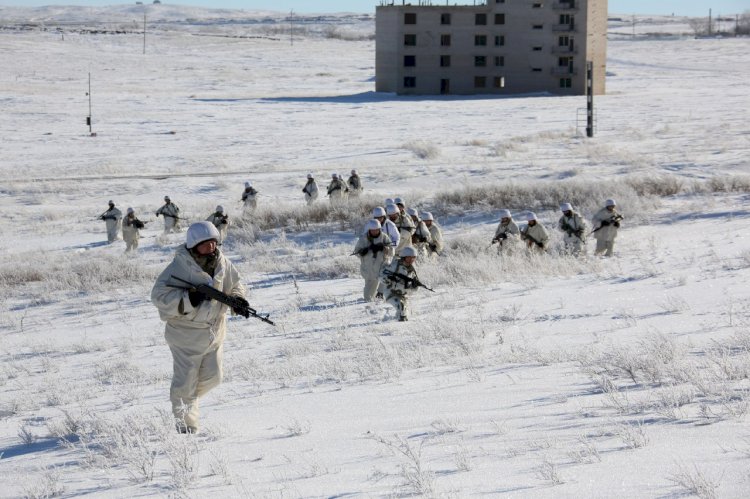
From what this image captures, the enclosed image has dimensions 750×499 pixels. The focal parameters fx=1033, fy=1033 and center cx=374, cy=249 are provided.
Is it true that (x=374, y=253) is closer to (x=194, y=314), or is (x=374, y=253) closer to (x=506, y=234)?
(x=506, y=234)

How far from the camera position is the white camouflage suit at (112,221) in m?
25.4

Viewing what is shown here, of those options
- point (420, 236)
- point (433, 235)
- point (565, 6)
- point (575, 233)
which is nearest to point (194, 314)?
point (420, 236)

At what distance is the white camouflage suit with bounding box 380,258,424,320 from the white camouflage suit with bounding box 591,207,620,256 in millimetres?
7667

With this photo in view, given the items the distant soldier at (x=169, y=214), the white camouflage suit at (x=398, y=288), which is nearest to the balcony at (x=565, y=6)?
the distant soldier at (x=169, y=214)

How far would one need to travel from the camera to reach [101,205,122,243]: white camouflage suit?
2542 centimetres

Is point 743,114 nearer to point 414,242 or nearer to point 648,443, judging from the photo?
point 414,242

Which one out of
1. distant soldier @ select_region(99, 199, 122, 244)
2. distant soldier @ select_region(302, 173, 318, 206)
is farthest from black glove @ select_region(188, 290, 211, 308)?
distant soldier @ select_region(302, 173, 318, 206)

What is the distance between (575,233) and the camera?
1845 cm

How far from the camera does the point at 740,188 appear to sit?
28812 millimetres

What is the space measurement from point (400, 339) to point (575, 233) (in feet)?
26.2

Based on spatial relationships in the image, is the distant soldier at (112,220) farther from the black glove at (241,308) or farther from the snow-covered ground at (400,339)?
the black glove at (241,308)

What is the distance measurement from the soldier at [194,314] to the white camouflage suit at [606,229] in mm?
12809

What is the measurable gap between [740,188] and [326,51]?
96.4 meters

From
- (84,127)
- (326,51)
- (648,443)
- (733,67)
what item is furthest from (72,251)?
(326,51)
